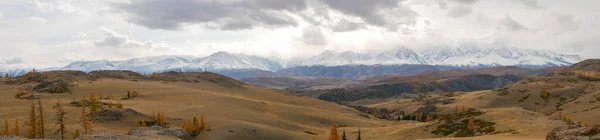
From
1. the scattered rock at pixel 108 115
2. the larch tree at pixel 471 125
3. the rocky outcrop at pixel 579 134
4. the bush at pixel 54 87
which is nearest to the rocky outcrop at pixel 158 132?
the scattered rock at pixel 108 115

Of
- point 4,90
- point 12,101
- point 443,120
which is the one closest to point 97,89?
point 4,90

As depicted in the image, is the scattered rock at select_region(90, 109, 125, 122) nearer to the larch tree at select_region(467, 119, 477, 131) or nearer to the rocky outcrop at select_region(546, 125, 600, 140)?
the larch tree at select_region(467, 119, 477, 131)

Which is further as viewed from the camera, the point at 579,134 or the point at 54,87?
the point at 54,87

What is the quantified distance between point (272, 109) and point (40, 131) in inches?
3491

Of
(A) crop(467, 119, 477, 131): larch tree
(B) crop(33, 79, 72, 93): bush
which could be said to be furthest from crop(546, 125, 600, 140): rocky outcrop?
(B) crop(33, 79, 72, 93): bush

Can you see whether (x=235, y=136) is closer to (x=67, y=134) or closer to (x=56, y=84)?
(x=67, y=134)

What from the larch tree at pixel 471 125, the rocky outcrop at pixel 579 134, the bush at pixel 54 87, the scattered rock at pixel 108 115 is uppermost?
the bush at pixel 54 87

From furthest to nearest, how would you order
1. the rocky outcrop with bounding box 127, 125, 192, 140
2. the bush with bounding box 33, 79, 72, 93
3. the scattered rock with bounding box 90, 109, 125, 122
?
1. the bush with bounding box 33, 79, 72, 93
2. the scattered rock with bounding box 90, 109, 125, 122
3. the rocky outcrop with bounding box 127, 125, 192, 140

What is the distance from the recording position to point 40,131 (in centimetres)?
6169

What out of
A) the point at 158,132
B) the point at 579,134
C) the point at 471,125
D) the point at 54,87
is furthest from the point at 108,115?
the point at 579,134

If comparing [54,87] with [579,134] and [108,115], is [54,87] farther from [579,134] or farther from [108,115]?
[579,134]

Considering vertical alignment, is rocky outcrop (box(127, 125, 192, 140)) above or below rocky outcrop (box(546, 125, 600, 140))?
below

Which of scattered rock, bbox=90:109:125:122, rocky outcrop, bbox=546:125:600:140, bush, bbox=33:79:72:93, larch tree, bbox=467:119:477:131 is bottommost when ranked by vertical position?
larch tree, bbox=467:119:477:131

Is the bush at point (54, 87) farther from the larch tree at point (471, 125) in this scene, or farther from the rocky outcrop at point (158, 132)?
the larch tree at point (471, 125)
